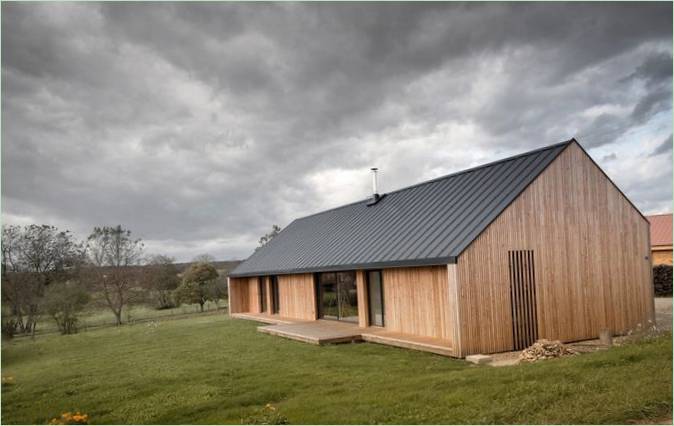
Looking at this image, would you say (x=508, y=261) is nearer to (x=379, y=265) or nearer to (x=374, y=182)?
(x=379, y=265)

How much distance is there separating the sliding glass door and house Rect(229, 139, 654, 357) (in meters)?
0.33

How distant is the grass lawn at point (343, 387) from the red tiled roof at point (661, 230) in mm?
24475

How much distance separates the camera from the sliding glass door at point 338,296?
15594 mm

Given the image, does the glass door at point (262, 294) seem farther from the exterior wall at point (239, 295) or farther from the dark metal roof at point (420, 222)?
the dark metal roof at point (420, 222)

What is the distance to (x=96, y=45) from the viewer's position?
12086 millimetres

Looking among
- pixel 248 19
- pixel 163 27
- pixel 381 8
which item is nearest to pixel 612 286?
pixel 381 8

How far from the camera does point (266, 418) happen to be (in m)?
5.73

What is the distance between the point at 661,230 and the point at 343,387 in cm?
3004

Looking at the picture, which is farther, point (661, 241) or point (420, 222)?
point (661, 241)

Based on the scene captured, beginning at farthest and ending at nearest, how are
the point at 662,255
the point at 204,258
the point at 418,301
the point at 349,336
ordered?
the point at 204,258 → the point at 662,255 → the point at 349,336 → the point at 418,301

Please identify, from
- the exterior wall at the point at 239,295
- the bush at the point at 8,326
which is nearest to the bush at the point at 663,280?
the exterior wall at the point at 239,295

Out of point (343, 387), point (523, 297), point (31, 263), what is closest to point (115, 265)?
point (31, 263)

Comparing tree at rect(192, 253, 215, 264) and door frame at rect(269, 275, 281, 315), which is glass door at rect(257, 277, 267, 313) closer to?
door frame at rect(269, 275, 281, 315)

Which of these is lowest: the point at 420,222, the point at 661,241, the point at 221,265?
the point at 221,265
